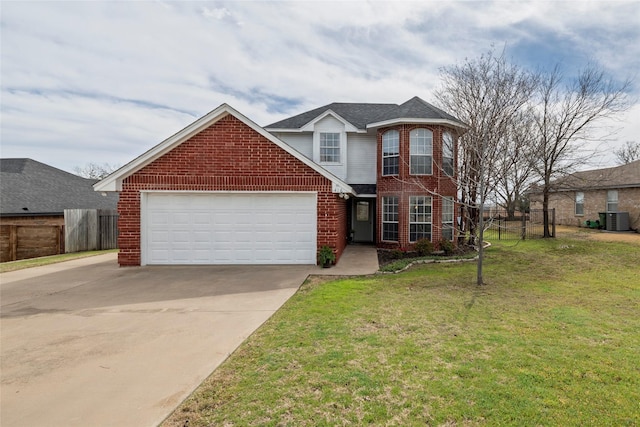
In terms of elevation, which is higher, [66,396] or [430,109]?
[430,109]

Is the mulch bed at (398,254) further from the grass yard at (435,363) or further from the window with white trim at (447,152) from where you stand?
the grass yard at (435,363)

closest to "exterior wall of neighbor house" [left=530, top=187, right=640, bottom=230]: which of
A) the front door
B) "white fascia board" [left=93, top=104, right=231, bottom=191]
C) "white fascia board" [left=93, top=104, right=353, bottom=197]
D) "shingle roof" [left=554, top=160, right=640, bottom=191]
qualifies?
"shingle roof" [left=554, top=160, right=640, bottom=191]

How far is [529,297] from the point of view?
7.11m

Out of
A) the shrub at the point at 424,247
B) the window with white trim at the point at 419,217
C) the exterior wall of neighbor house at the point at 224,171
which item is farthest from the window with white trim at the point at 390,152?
the exterior wall of neighbor house at the point at 224,171

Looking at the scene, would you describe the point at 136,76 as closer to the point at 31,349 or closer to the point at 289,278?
the point at 289,278

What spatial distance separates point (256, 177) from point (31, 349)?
23.7 ft

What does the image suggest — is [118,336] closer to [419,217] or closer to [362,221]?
[419,217]

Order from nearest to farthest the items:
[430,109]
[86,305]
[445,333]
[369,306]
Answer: [445,333] < [369,306] < [86,305] < [430,109]

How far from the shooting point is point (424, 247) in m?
12.7

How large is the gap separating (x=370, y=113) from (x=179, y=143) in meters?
10.2

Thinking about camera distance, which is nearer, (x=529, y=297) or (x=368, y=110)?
(x=529, y=297)

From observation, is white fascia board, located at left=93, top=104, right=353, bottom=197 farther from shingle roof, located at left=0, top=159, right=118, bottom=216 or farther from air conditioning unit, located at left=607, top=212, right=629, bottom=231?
air conditioning unit, located at left=607, top=212, right=629, bottom=231

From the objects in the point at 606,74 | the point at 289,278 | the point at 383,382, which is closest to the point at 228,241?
the point at 289,278

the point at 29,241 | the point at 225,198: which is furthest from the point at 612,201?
the point at 29,241
